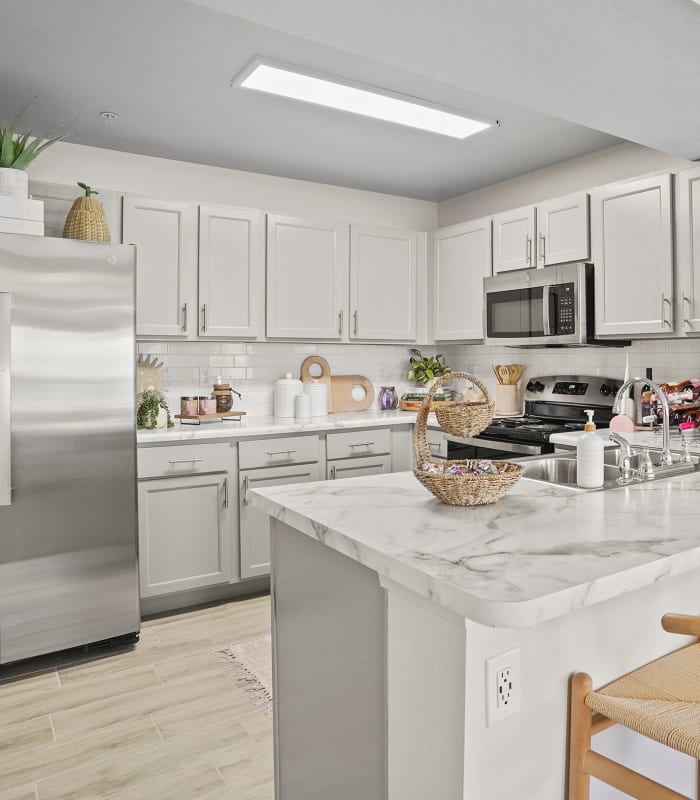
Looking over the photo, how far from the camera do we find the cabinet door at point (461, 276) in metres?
4.06

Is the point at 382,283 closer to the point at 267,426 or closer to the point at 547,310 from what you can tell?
the point at 547,310

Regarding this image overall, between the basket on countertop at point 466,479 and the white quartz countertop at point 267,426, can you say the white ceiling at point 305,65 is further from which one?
the white quartz countertop at point 267,426

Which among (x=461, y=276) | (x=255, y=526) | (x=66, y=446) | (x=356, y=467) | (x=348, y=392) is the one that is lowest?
(x=255, y=526)

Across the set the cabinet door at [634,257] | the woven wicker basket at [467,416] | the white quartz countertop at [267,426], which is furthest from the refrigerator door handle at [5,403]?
the cabinet door at [634,257]

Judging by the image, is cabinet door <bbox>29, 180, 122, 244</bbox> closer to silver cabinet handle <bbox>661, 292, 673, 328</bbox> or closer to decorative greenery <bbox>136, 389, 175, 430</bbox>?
decorative greenery <bbox>136, 389, 175, 430</bbox>

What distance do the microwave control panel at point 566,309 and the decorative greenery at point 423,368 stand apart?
1276 millimetres

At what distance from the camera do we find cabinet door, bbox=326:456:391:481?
147 inches

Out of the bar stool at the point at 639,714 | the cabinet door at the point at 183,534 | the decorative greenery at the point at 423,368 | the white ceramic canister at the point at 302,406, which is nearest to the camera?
the bar stool at the point at 639,714

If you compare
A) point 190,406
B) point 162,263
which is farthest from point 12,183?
point 190,406

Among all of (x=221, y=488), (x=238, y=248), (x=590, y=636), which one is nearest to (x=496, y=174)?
(x=238, y=248)

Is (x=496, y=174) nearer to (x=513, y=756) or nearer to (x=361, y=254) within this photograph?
(x=361, y=254)

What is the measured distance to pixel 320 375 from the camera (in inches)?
172

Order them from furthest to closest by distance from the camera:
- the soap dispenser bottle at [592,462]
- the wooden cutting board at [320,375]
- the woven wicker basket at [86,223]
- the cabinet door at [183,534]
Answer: the wooden cutting board at [320,375] → the cabinet door at [183,534] → the woven wicker basket at [86,223] → the soap dispenser bottle at [592,462]

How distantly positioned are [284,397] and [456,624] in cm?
304
